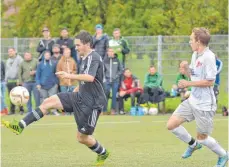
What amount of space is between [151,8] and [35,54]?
6.47 metres

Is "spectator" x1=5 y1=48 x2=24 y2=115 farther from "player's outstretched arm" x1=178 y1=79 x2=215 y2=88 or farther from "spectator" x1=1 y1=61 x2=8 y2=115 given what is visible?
"player's outstretched arm" x1=178 y1=79 x2=215 y2=88

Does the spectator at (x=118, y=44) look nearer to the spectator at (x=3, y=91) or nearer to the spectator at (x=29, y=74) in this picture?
the spectator at (x=29, y=74)

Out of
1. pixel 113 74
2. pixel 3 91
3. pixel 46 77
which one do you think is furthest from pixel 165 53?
pixel 3 91

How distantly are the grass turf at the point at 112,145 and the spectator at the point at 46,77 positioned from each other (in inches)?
84.9

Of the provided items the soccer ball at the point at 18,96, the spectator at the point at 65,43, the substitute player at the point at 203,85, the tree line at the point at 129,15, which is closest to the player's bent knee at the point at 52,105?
the substitute player at the point at 203,85

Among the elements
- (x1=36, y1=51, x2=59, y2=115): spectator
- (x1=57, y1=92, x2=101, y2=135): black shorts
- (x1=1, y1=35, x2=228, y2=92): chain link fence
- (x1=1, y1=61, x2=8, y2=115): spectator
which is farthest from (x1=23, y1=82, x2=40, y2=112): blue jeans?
(x1=57, y1=92, x2=101, y2=135): black shorts

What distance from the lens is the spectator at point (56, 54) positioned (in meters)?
20.9

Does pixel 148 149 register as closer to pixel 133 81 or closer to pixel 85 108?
pixel 85 108

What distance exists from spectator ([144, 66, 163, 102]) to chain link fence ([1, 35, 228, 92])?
5.51 ft

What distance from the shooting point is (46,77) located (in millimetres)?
21156


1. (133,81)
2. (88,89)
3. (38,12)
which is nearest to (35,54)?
(133,81)

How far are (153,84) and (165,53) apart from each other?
229 centimetres

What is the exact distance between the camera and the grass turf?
11000 mm

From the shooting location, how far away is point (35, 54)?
23562mm
